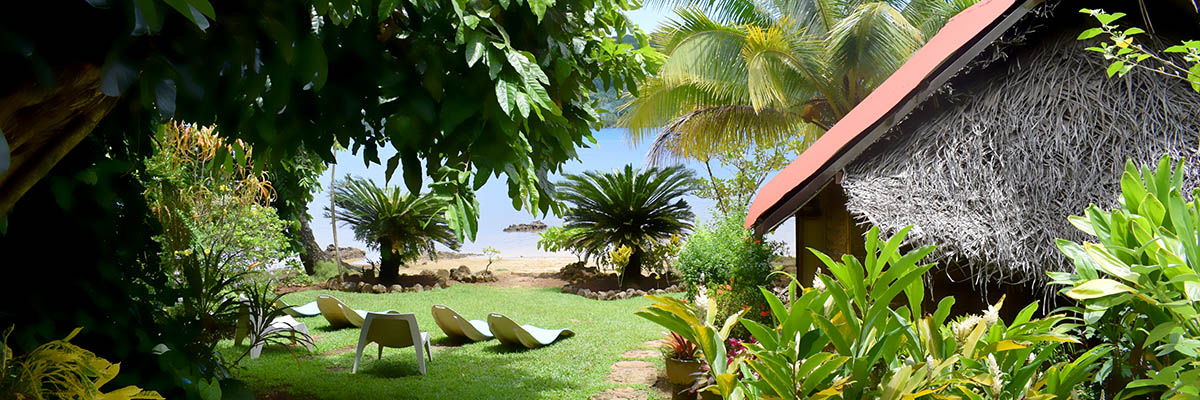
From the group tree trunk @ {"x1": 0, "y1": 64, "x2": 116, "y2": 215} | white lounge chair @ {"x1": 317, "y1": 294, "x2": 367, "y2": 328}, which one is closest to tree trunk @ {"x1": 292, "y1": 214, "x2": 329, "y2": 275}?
white lounge chair @ {"x1": 317, "y1": 294, "x2": 367, "y2": 328}

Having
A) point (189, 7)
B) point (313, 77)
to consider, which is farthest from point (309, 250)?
point (189, 7)

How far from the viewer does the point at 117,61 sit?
4.13 feet

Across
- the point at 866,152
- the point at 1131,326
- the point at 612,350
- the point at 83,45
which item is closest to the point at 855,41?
the point at 612,350

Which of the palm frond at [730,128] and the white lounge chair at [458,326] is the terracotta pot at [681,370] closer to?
the white lounge chair at [458,326]

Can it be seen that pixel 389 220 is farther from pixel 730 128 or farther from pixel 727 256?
pixel 727 256

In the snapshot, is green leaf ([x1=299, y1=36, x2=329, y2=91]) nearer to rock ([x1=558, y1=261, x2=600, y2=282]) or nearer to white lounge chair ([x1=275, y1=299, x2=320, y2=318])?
white lounge chair ([x1=275, y1=299, x2=320, y2=318])

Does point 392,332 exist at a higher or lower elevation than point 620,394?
higher

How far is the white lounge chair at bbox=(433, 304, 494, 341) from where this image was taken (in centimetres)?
858

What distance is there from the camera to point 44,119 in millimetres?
1372

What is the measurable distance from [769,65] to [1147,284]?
36.3ft

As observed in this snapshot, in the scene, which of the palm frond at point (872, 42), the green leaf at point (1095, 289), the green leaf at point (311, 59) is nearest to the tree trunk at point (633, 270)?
the palm frond at point (872, 42)

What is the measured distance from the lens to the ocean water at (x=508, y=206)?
520 cm

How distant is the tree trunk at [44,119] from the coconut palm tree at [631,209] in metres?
12.1

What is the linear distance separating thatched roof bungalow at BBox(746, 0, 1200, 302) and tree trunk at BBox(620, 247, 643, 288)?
887 cm
